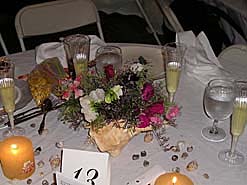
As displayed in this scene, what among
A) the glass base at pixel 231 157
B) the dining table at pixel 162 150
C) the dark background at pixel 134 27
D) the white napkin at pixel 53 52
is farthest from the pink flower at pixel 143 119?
the dark background at pixel 134 27

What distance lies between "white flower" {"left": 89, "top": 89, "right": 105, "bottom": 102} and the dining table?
17cm

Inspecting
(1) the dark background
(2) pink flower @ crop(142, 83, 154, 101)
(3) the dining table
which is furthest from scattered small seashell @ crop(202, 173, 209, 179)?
(1) the dark background

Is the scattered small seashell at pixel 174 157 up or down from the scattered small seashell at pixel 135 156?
up

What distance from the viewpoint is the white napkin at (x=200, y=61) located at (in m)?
1.42

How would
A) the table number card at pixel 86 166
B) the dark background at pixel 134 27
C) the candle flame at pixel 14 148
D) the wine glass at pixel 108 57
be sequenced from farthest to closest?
the dark background at pixel 134 27, the wine glass at pixel 108 57, the candle flame at pixel 14 148, the table number card at pixel 86 166

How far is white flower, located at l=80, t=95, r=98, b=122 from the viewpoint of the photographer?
1025 mm

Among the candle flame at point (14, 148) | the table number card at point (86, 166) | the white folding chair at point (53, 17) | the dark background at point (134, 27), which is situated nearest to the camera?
the table number card at point (86, 166)

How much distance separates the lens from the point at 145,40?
326 cm

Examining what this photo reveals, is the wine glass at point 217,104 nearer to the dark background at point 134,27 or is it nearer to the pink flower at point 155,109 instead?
the pink flower at point 155,109

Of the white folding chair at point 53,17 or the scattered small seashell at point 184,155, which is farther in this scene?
the white folding chair at point 53,17

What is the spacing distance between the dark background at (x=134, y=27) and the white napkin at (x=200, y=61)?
100cm

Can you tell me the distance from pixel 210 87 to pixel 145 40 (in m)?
2.08

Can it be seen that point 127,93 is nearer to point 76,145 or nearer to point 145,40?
point 76,145

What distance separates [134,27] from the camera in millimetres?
3463
